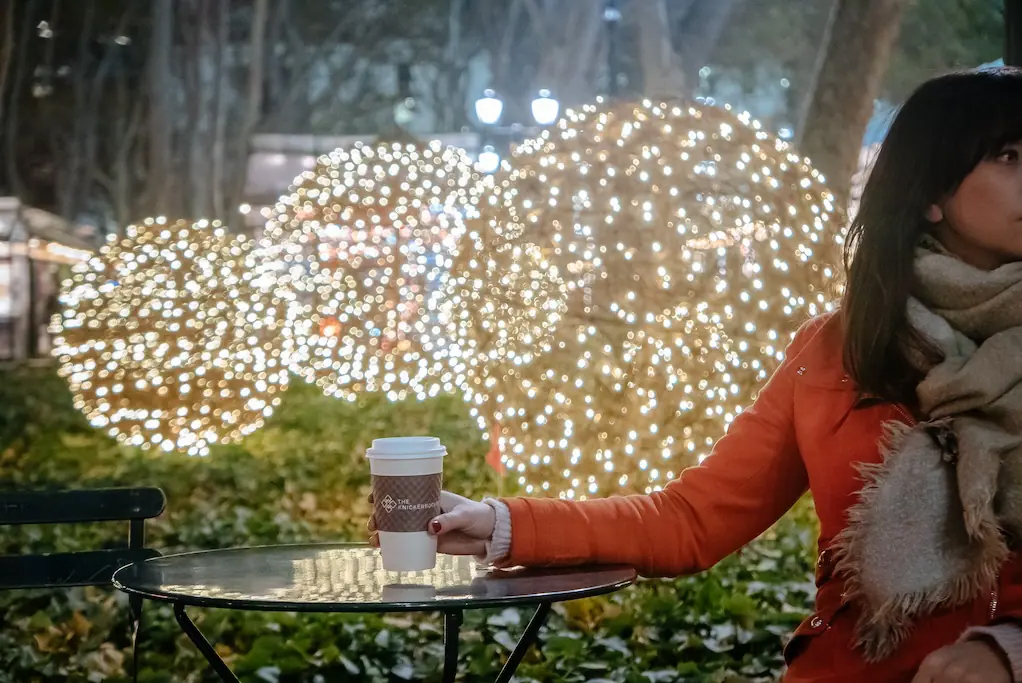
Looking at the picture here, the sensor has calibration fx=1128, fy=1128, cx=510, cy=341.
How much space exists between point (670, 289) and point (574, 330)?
13.2 inches

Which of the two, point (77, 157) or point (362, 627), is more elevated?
point (77, 157)

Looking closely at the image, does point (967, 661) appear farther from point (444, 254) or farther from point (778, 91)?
point (778, 91)

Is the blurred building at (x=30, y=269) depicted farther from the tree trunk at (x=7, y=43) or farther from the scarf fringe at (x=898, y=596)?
the scarf fringe at (x=898, y=596)

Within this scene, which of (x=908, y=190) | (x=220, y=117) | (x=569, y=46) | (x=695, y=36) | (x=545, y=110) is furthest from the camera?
(x=220, y=117)

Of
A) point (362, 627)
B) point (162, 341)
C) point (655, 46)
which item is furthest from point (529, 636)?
point (655, 46)

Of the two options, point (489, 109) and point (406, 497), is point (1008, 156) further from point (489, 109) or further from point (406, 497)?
point (489, 109)

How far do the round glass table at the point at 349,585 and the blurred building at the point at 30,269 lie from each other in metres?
12.4

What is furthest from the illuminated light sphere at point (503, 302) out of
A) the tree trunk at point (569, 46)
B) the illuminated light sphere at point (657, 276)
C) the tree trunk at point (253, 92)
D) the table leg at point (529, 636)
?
the tree trunk at point (253, 92)

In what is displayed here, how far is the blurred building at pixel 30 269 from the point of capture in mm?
13621

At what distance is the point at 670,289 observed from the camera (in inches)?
142

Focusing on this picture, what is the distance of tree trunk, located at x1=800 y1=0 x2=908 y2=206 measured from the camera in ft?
18.8

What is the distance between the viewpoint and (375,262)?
790 centimetres

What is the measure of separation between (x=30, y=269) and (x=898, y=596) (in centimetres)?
1429

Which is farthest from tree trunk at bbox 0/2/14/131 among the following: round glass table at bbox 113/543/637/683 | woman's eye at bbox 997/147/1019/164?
woman's eye at bbox 997/147/1019/164
